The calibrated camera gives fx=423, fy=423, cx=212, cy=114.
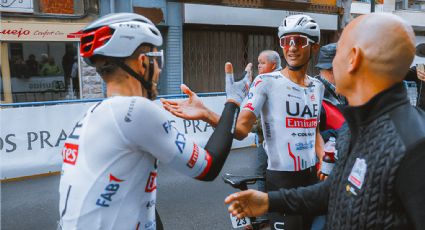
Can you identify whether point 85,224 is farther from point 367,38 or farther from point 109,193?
point 367,38

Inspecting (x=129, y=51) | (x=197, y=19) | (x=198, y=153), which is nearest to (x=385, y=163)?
(x=198, y=153)

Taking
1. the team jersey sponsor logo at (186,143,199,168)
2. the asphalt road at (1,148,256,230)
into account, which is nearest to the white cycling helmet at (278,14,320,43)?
the team jersey sponsor logo at (186,143,199,168)

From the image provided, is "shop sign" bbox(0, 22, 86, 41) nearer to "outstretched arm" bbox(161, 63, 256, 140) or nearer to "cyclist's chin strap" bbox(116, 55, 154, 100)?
"outstretched arm" bbox(161, 63, 256, 140)

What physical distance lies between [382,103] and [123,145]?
41.7 inches

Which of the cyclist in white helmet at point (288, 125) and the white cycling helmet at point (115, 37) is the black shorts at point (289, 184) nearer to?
the cyclist in white helmet at point (288, 125)

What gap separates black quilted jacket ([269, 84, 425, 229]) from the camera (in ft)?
4.35

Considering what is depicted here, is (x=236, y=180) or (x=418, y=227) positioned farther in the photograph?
(x=236, y=180)

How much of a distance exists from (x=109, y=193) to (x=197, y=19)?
13302mm

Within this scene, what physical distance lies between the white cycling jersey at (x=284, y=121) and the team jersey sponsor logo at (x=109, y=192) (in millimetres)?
1655

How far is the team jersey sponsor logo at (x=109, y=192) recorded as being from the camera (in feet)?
6.12

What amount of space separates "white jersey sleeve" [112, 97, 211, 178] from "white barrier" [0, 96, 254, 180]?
6241mm

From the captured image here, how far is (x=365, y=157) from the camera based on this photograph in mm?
1479

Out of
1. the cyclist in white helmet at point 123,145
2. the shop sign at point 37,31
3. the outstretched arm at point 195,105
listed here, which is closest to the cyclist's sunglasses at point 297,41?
the outstretched arm at point 195,105

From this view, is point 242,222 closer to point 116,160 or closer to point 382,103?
point 116,160
